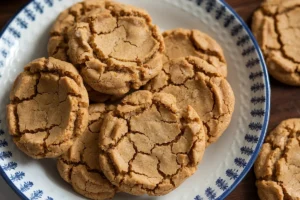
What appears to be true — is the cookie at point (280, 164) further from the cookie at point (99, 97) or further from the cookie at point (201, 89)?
the cookie at point (99, 97)

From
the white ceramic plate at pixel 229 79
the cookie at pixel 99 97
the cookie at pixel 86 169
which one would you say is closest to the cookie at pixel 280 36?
the white ceramic plate at pixel 229 79

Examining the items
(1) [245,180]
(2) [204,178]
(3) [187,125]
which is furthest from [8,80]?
(1) [245,180]

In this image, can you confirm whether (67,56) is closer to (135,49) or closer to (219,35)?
(135,49)

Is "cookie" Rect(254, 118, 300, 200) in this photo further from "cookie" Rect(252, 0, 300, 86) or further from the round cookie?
the round cookie

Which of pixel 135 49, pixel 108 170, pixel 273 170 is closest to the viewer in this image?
pixel 108 170

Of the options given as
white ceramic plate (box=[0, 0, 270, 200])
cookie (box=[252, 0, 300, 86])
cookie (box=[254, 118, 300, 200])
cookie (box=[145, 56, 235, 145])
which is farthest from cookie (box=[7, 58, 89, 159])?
cookie (box=[252, 0, 300, 86])

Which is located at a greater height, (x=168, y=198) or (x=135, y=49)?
(x=135, y=49)

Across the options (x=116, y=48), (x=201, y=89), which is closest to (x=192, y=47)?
(x=201, y=89)
